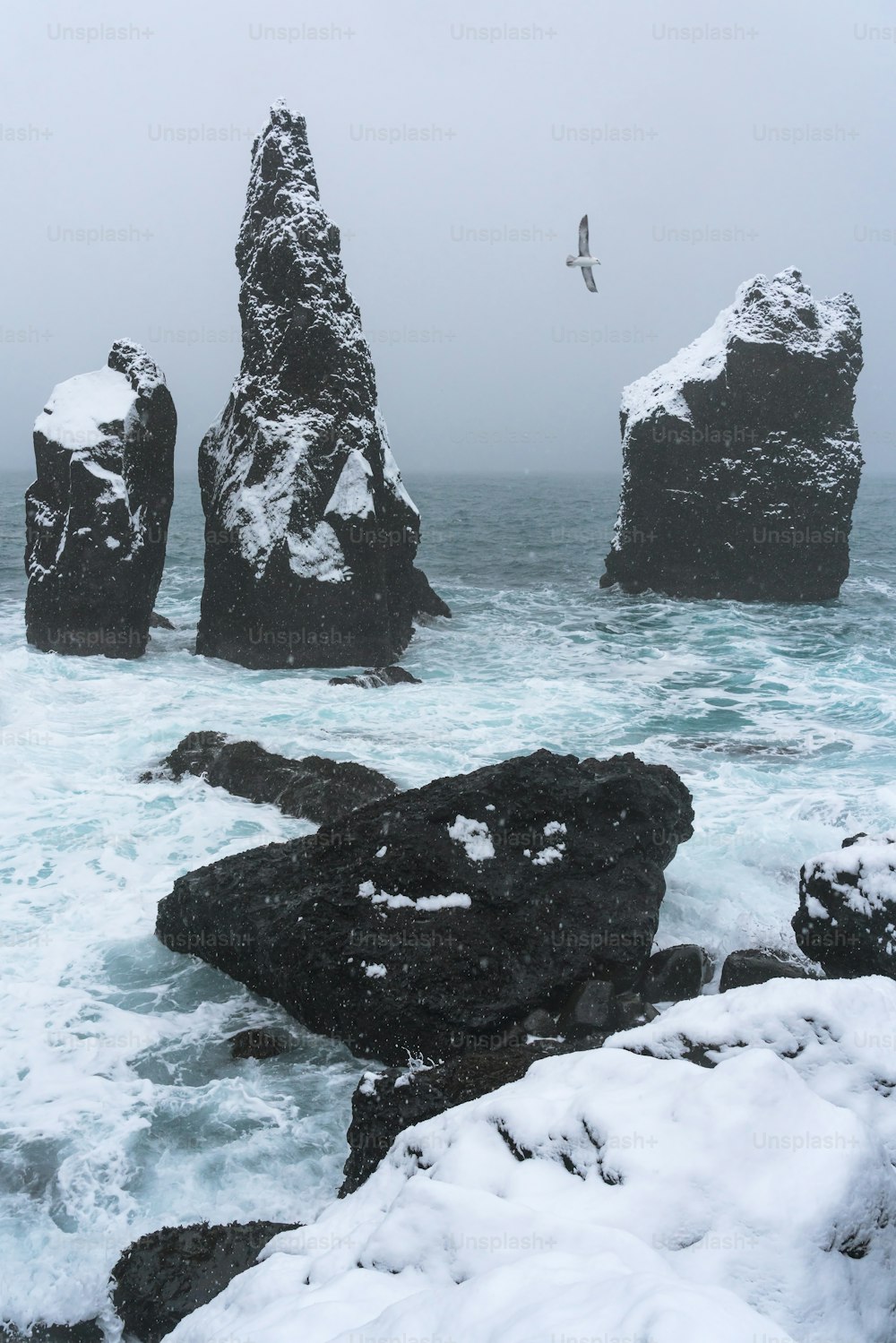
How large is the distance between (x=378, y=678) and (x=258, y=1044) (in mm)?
12033

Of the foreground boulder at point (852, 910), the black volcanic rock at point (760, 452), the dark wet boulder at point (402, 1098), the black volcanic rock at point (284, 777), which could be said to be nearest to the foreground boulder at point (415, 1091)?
the dark wet boulder at point (402, 1098)

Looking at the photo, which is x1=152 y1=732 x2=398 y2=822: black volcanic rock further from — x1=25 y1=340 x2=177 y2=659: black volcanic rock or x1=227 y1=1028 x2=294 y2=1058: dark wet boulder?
x1=25 y1=340 x2=177 y2=659: black volcanic rock

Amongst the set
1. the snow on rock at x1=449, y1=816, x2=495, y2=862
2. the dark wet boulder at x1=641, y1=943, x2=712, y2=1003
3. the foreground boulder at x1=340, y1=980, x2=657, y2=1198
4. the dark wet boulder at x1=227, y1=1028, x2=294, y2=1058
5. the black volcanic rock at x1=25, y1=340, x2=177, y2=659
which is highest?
the black volcanic rock at x1=25, y1=340, x2=177, y2=659

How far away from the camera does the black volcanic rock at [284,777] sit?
11.9m

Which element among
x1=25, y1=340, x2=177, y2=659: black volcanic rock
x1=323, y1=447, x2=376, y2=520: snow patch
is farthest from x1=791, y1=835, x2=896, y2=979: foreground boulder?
x1=25, y1=340, x2=177, y2=659: black volcanic rock

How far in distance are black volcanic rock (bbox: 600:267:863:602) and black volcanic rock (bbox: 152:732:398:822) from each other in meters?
22.7

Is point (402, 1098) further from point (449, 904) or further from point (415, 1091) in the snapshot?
point (449, 904)

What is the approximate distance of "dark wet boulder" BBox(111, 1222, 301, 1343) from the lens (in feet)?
16.5

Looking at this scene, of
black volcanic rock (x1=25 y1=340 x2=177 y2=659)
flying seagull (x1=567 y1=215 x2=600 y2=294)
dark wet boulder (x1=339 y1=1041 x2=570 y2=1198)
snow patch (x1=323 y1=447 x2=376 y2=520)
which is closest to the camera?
dark wet boulder (x1=339 y1=1041 x2=570 y2=1198)

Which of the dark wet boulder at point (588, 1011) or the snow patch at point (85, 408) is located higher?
the snow patch at point (85, 408)

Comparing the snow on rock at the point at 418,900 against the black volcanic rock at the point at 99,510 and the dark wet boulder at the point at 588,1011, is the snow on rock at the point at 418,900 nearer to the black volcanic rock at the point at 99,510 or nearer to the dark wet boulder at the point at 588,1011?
the dark wet boulder at the point at 588,1011

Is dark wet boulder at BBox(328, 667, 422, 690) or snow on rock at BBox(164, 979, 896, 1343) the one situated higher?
snow on rock at BBox(164, 979, 896, 1343)

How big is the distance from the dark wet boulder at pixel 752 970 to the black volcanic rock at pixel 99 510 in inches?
656

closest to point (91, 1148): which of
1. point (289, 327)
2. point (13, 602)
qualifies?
point (289, 327)
